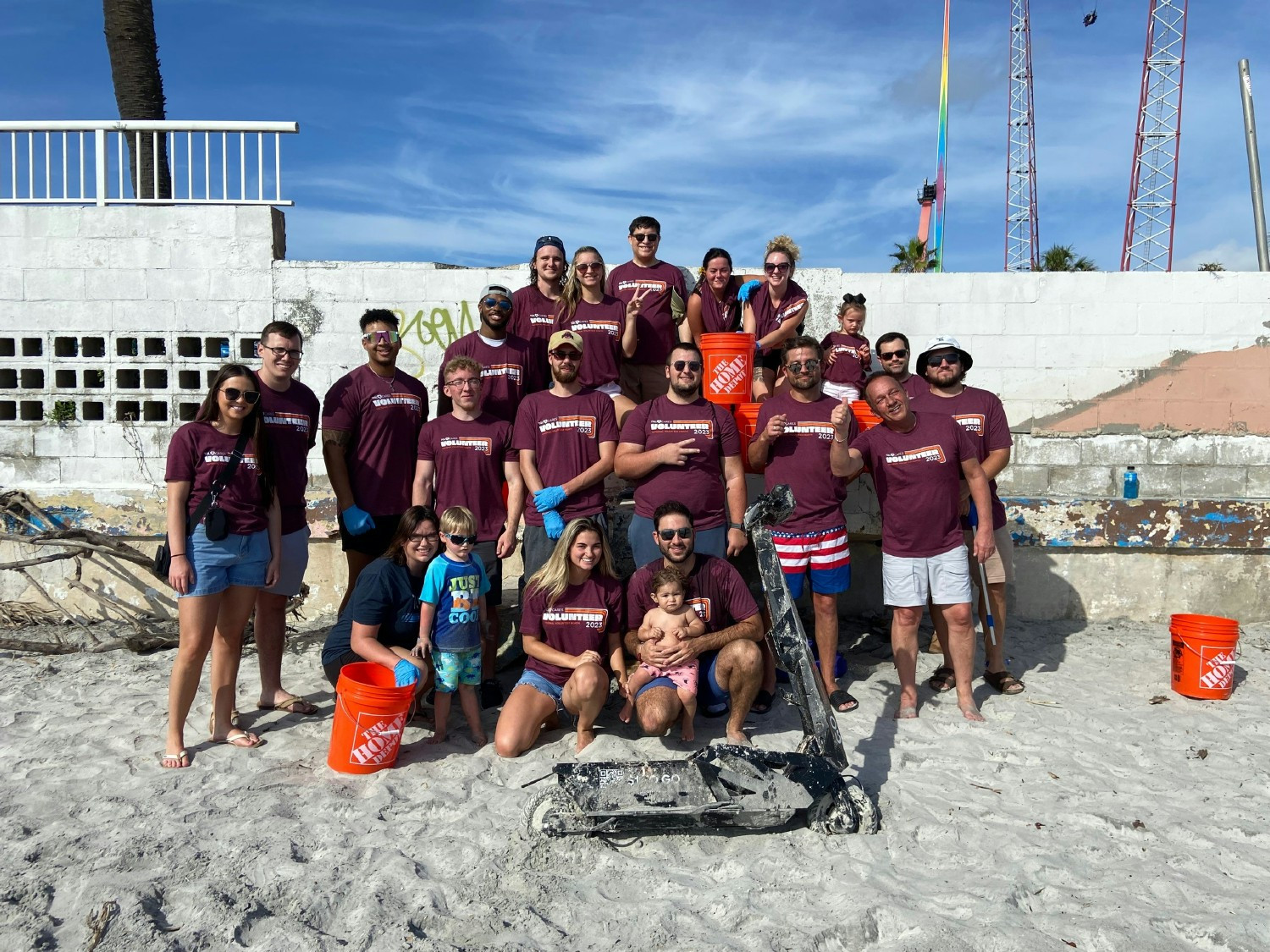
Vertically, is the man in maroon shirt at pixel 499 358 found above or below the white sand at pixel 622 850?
above

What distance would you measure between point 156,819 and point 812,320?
575 cm

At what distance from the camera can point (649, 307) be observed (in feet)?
19.1

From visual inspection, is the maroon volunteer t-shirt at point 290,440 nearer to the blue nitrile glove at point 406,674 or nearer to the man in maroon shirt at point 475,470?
the man in maroon shirt at point 475,470

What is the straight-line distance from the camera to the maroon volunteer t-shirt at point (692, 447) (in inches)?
185

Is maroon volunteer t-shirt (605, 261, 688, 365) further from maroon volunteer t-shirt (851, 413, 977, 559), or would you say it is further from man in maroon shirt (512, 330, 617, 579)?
maroon volunteer t-shirt (851, 413, 977, 559)

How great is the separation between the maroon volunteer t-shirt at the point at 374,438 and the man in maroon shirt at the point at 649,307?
5.17 feet

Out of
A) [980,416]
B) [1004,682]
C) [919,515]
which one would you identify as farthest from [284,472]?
[1004,682]

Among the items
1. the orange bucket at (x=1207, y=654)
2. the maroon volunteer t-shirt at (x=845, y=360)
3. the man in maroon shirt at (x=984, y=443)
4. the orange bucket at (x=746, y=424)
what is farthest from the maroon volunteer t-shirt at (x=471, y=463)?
the orange bucket at (x=1207, y=654)

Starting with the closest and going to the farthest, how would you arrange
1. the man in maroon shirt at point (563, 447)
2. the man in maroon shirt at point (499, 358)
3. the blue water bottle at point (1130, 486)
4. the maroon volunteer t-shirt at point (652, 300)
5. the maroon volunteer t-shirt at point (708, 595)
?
the maroon volunteer t-shirt at point (708, 595)
the man in maroon shirt at point (563, 447)
the man in maroon shirt at point (499, 358)
the maroon volunteer t-shirt at point (652, 300)
the blue water bottle at point (1130, 486)

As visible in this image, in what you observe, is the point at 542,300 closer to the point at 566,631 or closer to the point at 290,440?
the point at 290,440

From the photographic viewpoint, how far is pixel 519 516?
484cm

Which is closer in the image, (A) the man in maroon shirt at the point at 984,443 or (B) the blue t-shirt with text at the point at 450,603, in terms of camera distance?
(B) the blue t-shirt with text at the point at 450,603

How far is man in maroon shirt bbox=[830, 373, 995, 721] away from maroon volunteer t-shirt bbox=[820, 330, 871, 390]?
1.13 meters

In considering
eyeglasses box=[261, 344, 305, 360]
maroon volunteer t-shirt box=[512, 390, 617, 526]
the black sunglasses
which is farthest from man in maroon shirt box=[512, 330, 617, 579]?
eyeglasses box=[261, 344, 305, 360]
